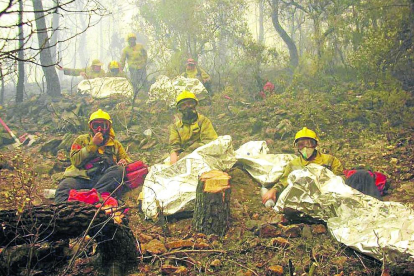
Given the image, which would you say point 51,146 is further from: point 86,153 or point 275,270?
point 275,270

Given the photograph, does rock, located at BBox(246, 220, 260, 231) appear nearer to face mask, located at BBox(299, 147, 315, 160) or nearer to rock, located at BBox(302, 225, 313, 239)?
rock, located at BBox(302, 225, 313, 239)

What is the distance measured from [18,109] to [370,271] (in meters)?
9.99

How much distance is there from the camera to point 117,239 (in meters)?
2.84

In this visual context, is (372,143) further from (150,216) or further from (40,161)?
(40,161)

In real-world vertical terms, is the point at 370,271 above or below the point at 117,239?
below

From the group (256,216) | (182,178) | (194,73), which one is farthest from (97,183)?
(194,73)

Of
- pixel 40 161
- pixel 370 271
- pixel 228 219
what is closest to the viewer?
pixel 370 271

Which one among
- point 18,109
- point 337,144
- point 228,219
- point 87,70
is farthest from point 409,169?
point 87,70

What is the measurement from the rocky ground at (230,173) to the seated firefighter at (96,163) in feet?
1.48

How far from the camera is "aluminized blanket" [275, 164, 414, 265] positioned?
2783mm

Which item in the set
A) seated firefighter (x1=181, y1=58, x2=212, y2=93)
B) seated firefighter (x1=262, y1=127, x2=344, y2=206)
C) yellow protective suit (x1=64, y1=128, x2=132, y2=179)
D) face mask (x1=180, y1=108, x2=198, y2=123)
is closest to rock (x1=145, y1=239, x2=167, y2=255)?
seated firefighter (x1=262, y1=127, x2=344, y2=206)

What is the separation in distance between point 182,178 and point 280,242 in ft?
5.38

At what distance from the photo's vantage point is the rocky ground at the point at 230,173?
2.93 metres

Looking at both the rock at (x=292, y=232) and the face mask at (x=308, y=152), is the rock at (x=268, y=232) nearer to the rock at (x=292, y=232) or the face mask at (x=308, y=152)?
the rock at (x=292, y=232)
